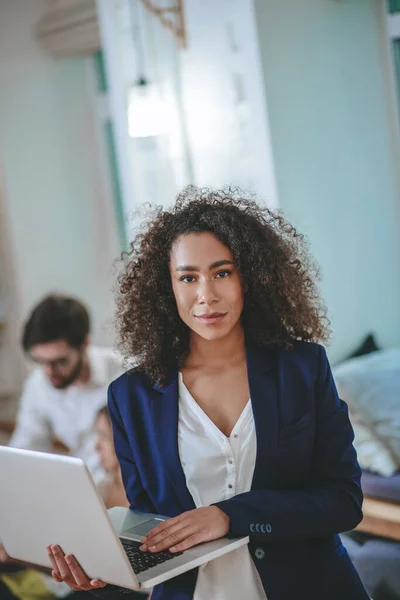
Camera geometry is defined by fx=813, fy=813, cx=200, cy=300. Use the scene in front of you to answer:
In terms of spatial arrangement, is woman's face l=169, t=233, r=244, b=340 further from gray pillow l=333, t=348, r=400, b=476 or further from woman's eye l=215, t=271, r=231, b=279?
gray pillow l=333, t=348, r=400, b=476

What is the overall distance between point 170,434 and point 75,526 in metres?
0.25

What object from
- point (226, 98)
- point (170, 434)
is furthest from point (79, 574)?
point (226, 98)

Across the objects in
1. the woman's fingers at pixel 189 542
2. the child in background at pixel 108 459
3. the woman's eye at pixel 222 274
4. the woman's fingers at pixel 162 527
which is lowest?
the child in background at pixel 108 459

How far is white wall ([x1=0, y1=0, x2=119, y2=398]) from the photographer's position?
14.9ft

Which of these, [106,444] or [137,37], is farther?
[137,37]

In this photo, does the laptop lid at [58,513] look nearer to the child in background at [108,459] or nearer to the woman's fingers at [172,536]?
the woman's fingers at [172,536]

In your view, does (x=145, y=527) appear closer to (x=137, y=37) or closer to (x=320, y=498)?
(x=320, y=498)

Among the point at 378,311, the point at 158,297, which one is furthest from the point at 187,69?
the point at 158,297

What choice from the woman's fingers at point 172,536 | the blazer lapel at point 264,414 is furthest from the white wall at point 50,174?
the woman's fingers at point 172,536

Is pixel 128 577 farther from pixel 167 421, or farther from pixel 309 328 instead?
pixel 309 328

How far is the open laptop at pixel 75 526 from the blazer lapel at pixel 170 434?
0.21 ft

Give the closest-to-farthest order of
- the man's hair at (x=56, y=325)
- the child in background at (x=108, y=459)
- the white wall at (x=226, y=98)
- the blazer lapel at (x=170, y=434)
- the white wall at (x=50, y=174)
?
the blazer lapel at (x=170, y=434), the child in background at (x=108, y=459), the white wall at (x=226, y=98), the man's hair at (x=56, y=325), the white wall at (x=50, y=174)

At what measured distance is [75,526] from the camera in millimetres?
1304

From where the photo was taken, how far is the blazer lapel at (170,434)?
1443 millimetres
